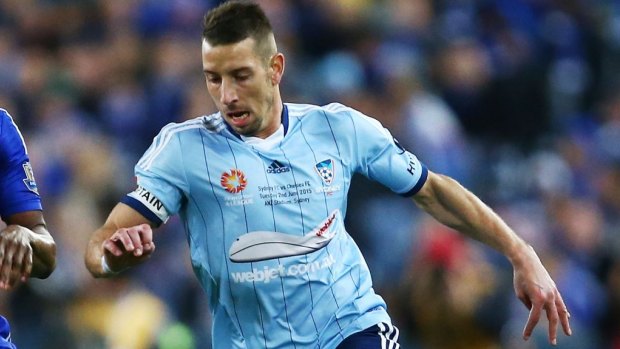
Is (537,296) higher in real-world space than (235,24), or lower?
lower

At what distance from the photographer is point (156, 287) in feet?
36.7

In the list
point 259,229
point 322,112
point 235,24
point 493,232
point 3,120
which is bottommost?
point 493,232

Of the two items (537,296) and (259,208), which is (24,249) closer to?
(259,208)

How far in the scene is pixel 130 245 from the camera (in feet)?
→ 18.7

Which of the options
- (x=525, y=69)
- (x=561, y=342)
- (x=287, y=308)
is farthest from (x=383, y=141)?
(x=525, y=69)

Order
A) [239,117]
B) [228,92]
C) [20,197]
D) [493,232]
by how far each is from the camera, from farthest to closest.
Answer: [493,232] → [239,117] → [228,92] → [20,197]

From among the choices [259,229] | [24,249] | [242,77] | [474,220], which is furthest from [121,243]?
[474,220]

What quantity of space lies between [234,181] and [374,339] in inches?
36.9

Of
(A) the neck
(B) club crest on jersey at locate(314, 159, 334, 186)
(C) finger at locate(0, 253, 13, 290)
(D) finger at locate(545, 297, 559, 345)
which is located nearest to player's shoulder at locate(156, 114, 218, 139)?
(A) the neck

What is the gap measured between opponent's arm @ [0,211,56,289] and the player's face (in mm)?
931

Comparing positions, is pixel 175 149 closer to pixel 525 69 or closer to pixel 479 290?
pixel 479 290

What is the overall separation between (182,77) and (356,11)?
2120mm

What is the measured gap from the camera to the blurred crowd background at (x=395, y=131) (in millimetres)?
10766

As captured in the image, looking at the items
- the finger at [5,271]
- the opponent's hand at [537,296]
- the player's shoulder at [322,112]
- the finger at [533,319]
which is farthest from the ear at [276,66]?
the finger at [5,271]
